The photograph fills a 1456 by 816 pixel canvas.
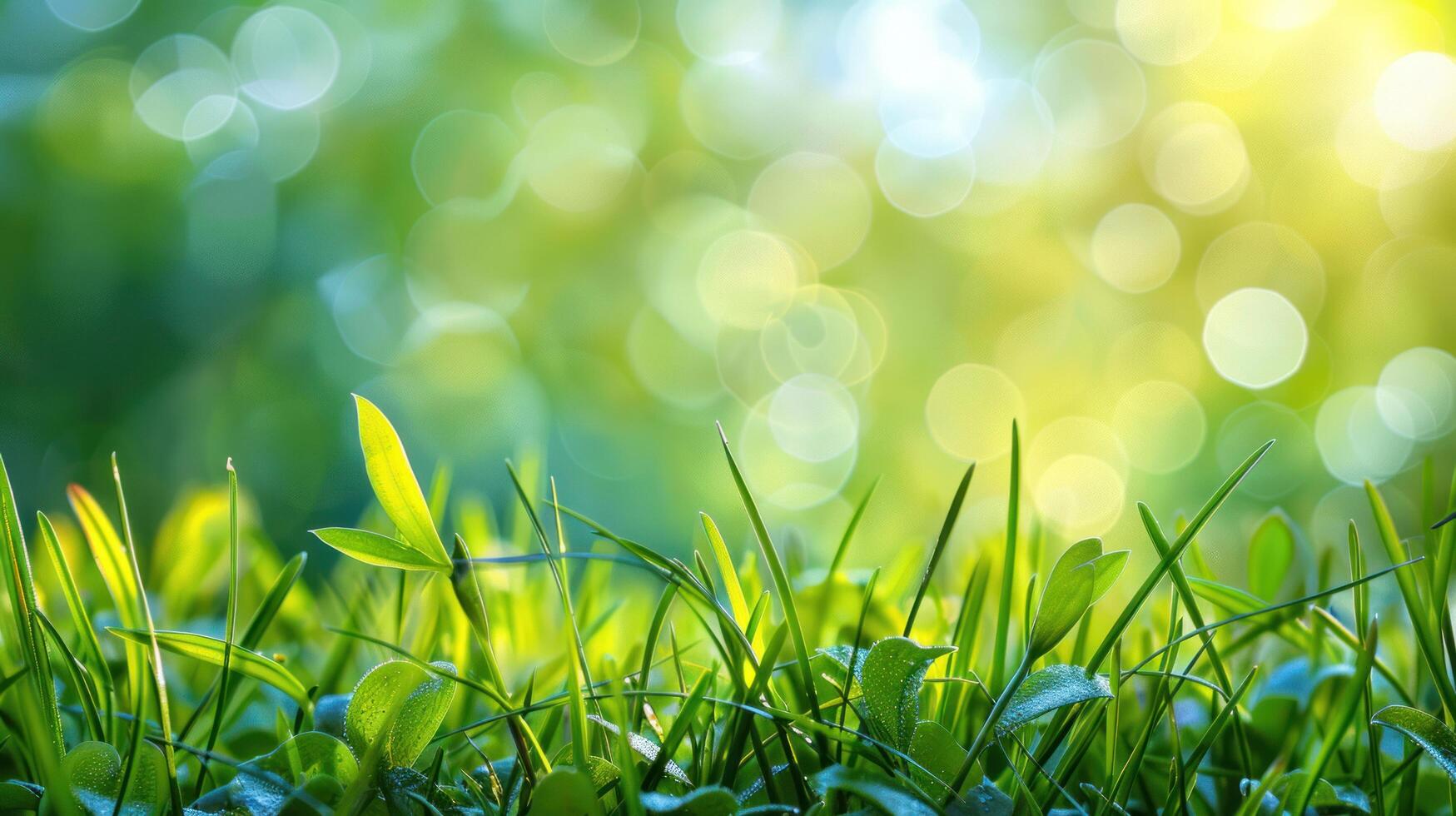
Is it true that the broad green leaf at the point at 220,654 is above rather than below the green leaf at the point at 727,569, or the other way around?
below

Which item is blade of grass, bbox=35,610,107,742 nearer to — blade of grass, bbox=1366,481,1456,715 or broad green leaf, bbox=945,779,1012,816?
broad green leaf, bbox=945,779,1012,816

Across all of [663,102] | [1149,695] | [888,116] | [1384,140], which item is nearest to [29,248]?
[663,102]

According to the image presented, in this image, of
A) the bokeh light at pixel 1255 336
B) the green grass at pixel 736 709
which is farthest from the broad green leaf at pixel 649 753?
the bokeh light at pixel 1255 336

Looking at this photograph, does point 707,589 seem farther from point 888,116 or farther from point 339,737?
point 888,116

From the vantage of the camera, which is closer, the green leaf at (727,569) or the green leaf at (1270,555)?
the green leaf at (727,569)

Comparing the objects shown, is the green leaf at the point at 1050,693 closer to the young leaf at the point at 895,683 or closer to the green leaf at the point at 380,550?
the young leaf at the point at 895,683

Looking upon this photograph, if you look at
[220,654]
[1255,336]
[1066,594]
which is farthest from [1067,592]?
[1255,336]

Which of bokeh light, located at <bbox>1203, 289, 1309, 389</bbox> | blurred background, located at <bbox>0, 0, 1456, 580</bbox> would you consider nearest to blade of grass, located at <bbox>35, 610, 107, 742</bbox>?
blurred background, located at <bbox>0, 0, 1456, 580</bbox>
